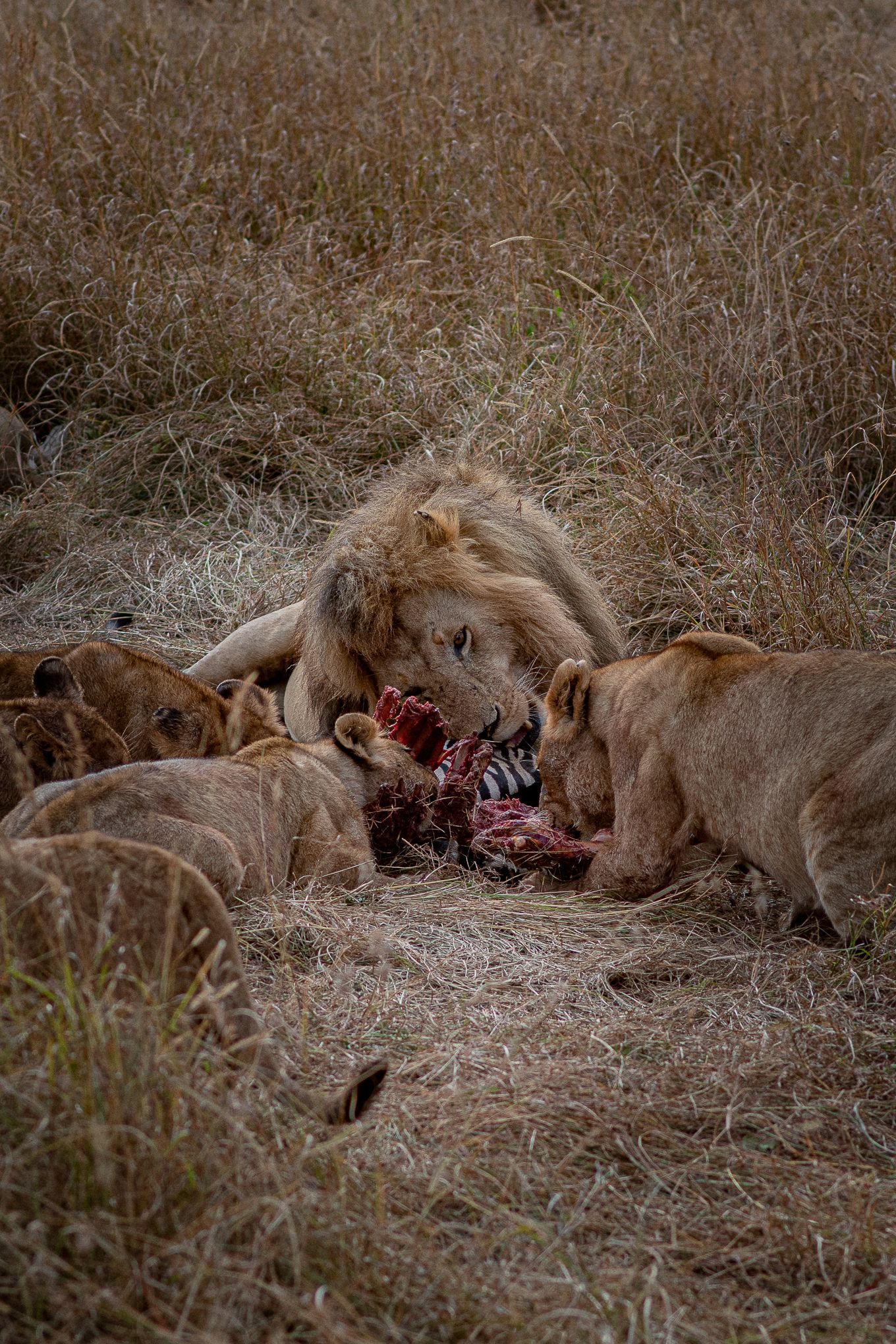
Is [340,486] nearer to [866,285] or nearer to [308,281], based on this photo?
[308,281]

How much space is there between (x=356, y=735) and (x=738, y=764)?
1196 millimetres

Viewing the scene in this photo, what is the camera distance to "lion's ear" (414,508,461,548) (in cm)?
524

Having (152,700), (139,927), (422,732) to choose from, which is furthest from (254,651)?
(139,927)

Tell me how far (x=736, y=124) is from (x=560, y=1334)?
8571 mm

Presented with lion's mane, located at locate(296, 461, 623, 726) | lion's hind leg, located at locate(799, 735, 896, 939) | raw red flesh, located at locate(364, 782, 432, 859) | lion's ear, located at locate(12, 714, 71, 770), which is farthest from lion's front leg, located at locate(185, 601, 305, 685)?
lion's hind leg, located at locate(799, 735, 896, 939)

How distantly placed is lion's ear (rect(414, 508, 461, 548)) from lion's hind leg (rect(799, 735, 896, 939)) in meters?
2.01

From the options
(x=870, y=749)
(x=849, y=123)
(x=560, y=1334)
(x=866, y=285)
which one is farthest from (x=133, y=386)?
(x=560, y=1334)

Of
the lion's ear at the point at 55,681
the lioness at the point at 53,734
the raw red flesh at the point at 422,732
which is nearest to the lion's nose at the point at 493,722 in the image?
the raw red flesh at the point at 422,732

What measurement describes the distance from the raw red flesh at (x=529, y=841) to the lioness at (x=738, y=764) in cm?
8

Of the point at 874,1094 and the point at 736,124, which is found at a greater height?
the point at 736,124

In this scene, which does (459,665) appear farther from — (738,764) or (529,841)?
(738,764)

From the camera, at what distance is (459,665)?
5020 millimetres

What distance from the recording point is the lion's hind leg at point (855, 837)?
11.5 feet

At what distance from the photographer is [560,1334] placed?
2.13m
